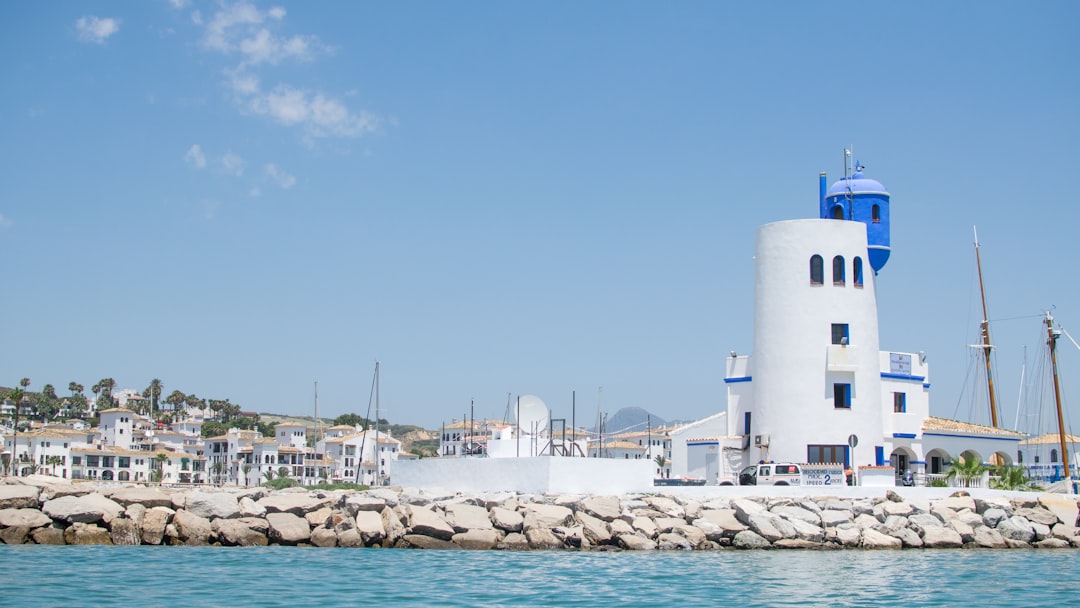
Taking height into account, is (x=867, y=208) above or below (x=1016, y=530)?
above

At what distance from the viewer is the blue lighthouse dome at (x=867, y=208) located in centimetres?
4594

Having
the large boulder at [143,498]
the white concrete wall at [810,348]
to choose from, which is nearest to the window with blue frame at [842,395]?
the white concrete wall at [810,348]

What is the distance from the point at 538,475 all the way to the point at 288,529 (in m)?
9.42

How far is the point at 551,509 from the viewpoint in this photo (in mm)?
34969

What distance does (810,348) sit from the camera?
43.7 metres

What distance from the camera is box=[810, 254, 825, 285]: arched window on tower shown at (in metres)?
44.0

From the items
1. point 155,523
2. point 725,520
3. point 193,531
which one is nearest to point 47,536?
point 155,523

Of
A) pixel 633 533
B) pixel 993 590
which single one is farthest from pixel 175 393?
pixel 993 590

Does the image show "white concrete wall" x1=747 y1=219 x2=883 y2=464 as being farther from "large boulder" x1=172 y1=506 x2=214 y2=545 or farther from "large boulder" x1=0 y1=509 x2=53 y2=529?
"large boulder" x1=0 y1=509 x2=53 y2=529

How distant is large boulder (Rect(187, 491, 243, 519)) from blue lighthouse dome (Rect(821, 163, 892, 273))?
26.0 meters

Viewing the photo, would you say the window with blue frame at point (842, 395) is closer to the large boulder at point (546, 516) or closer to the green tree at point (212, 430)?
the large boulder at point (546, 516)

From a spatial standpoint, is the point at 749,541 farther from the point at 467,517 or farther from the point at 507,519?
the point at 467,517

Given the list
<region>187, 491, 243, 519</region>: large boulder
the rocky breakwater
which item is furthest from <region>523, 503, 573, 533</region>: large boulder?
<region>187, 491, 243, 519</region>: large boulder

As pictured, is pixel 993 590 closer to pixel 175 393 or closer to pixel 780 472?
pixel 780 472
